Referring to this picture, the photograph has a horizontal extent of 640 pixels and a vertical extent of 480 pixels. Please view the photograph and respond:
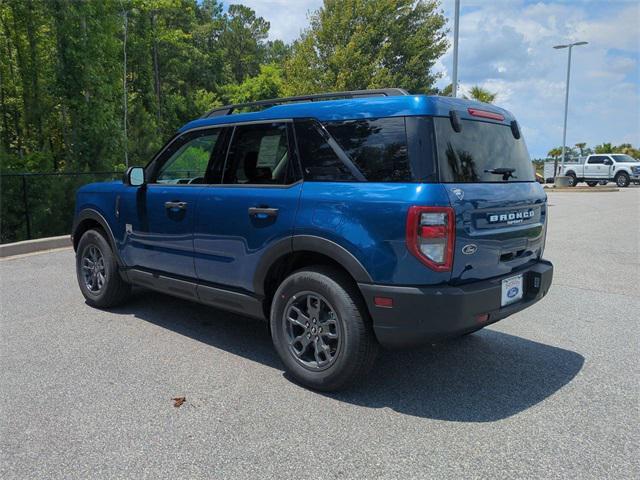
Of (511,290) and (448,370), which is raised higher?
(511,290)

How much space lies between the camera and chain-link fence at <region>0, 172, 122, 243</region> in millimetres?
10094

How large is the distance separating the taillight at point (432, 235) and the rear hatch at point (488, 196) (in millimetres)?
67

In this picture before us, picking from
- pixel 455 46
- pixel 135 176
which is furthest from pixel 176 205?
pixel 455 46

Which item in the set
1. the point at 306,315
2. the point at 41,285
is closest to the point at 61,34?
the point at 41,285

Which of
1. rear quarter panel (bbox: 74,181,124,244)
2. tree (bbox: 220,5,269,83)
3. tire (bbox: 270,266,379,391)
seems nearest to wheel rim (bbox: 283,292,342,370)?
tire (bbox: 270,266,379,391)

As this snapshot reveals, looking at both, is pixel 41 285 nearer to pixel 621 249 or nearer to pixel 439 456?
pixel 439 456

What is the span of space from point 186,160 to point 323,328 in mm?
2269

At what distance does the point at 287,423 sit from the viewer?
3.02 metres

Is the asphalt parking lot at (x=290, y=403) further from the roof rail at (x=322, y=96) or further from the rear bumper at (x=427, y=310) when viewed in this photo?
the roof rail at (x=322, y=96)

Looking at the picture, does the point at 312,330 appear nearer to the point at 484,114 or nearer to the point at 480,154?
the point at 480,154

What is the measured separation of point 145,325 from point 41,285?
244cm

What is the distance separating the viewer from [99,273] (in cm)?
535

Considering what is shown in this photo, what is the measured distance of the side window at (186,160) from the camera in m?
4.41

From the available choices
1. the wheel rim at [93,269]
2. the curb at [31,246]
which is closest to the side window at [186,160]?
the wheel rim at [93,269]
